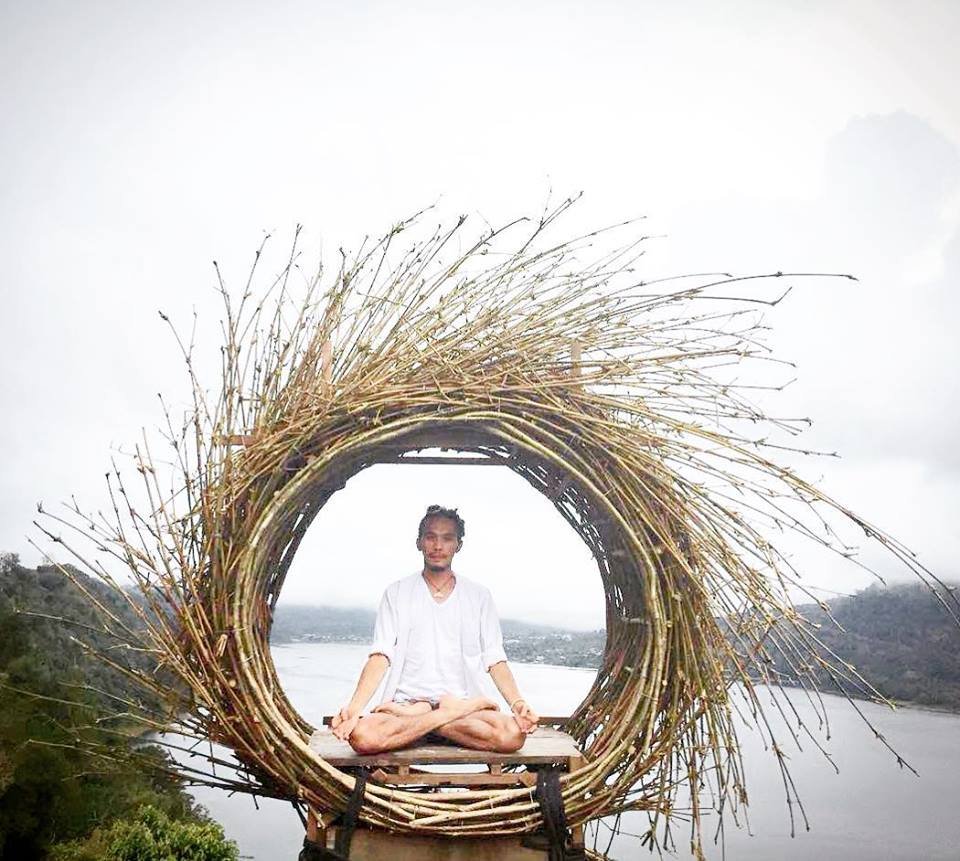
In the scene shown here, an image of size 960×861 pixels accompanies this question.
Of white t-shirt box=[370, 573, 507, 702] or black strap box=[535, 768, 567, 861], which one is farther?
white t-shirt box=[370, 573, 507, 702]

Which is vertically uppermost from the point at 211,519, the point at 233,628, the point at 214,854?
the point at 211,519

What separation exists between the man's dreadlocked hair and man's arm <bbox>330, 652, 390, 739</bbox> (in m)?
0.52

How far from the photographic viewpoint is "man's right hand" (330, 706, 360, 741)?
9.02 ft

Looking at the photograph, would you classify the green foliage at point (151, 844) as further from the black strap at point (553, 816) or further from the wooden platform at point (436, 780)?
the black strap at point (553, 816)

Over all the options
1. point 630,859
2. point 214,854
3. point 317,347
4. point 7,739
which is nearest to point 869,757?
point 630,859

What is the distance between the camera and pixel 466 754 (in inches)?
107

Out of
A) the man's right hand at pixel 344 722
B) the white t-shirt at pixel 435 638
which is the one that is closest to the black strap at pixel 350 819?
the man's right hand at pixel 344 722

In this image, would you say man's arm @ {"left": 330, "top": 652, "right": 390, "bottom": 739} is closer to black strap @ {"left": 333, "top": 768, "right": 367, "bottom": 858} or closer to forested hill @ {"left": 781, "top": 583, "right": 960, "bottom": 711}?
black strap @ {"left": 333, "top": 768, "right": 367, "bottom": 858}

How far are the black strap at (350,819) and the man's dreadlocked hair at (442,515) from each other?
3.30 feet

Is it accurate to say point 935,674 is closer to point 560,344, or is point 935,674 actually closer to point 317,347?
point 560,344

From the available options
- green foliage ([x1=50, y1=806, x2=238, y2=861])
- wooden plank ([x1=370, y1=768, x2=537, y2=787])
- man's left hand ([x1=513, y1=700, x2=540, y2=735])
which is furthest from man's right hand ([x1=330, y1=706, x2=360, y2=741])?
green foliage ([x1=50, y1=806, x2=238, y2=861])

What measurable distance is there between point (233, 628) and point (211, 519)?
0.35 m

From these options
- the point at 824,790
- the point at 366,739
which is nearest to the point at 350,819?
the point at 366,739

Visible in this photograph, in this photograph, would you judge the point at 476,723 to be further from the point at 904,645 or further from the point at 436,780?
the point at 904,645
